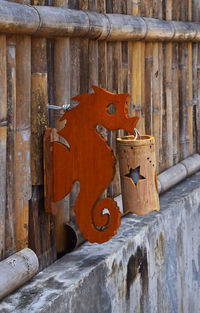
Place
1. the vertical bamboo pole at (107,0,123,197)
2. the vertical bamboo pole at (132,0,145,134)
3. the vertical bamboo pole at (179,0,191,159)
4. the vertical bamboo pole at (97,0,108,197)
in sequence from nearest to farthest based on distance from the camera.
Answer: the vertical bamboo pole at (97,0,108,197), the vertical bamboo pole at (107,0,123,197), the vertical bamboo pole at (132,0,145,134), the vertical bamboo pole at (179,0,191,159)

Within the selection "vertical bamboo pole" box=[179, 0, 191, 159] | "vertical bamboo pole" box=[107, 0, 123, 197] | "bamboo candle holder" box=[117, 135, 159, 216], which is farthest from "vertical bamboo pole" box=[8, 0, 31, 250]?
"vertical bamboo pole" box=[179, 0, 191, 159]

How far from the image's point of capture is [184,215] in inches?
144

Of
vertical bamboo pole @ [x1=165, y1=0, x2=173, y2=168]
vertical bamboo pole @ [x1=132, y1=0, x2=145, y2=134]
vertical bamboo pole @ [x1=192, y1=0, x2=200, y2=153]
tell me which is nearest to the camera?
vertical bamboo pole @ [x1=132, y1=0, x2=145, y2=134]

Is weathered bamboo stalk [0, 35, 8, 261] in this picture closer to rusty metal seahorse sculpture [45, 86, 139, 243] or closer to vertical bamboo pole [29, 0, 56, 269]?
vertical bamboo pole [29, 0, 56, 269]

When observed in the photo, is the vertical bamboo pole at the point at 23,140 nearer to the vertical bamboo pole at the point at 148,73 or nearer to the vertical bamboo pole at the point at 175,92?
the vertical bamboo pole at the point at 148,73

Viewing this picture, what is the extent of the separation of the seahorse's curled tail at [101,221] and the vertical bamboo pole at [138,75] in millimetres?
1124

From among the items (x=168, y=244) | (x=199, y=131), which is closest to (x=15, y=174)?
(x=168, y=244)

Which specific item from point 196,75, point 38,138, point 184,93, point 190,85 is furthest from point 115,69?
point 196,75

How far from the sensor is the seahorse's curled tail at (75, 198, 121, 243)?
235cm

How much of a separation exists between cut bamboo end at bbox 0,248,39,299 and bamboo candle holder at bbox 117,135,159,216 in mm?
501

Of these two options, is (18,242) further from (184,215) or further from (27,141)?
(184,215)

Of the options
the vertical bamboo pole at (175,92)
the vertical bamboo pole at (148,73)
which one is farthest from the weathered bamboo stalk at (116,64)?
the vertical bamboo pole at (175,92)

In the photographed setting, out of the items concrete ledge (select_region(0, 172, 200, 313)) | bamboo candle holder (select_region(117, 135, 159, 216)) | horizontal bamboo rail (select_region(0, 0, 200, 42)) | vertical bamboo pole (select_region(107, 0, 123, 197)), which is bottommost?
concrete ledge (select_region(0, 172, 200, 313))

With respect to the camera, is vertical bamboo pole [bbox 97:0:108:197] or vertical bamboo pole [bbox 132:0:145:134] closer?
vertical bamboo pole [bbox 97:0:108:197]
